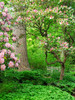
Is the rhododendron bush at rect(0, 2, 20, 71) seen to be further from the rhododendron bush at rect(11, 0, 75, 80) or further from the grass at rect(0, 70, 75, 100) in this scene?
the rhododendron bush at rect(11, 0, 75, 80)

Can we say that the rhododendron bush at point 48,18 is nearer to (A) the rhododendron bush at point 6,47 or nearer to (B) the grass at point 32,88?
(A) the rhododendron bush at point 6,47

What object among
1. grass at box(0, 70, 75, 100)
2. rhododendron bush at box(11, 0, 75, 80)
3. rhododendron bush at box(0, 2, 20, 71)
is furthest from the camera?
rhododendron bush at box(11, 0, 75, 80)

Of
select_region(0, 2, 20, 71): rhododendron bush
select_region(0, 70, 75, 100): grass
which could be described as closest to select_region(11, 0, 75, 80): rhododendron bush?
select_region(0, 2, 20, 71): rhododendron bush

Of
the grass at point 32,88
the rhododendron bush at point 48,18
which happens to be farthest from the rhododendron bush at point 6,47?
the rhododendron bush at point 48,18

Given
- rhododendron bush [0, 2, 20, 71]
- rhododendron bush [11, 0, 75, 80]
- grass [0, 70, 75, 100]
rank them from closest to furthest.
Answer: rhododendron bush [0, 2, 20, 71] → grass [0, 70, 75, 100] → rhododendron bush [11, 0, 75, 80]

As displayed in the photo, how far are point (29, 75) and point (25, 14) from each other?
8.18 feet

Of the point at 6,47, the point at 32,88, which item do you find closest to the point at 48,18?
the point at 6,47

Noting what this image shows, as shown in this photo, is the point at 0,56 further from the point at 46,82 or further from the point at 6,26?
the point at 46,82

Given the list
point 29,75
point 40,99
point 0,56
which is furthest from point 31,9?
point 40,99

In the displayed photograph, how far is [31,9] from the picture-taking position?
5.68 m

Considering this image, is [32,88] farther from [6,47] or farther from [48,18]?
[48,18]

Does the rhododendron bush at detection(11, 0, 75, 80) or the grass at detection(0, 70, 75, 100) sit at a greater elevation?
the rhododendron bush at detection(11, 0, 75, 80)

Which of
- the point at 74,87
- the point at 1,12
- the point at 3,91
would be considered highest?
the point at 1,12

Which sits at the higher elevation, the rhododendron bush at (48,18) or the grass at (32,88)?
the rhododendron bush at (48,18)
